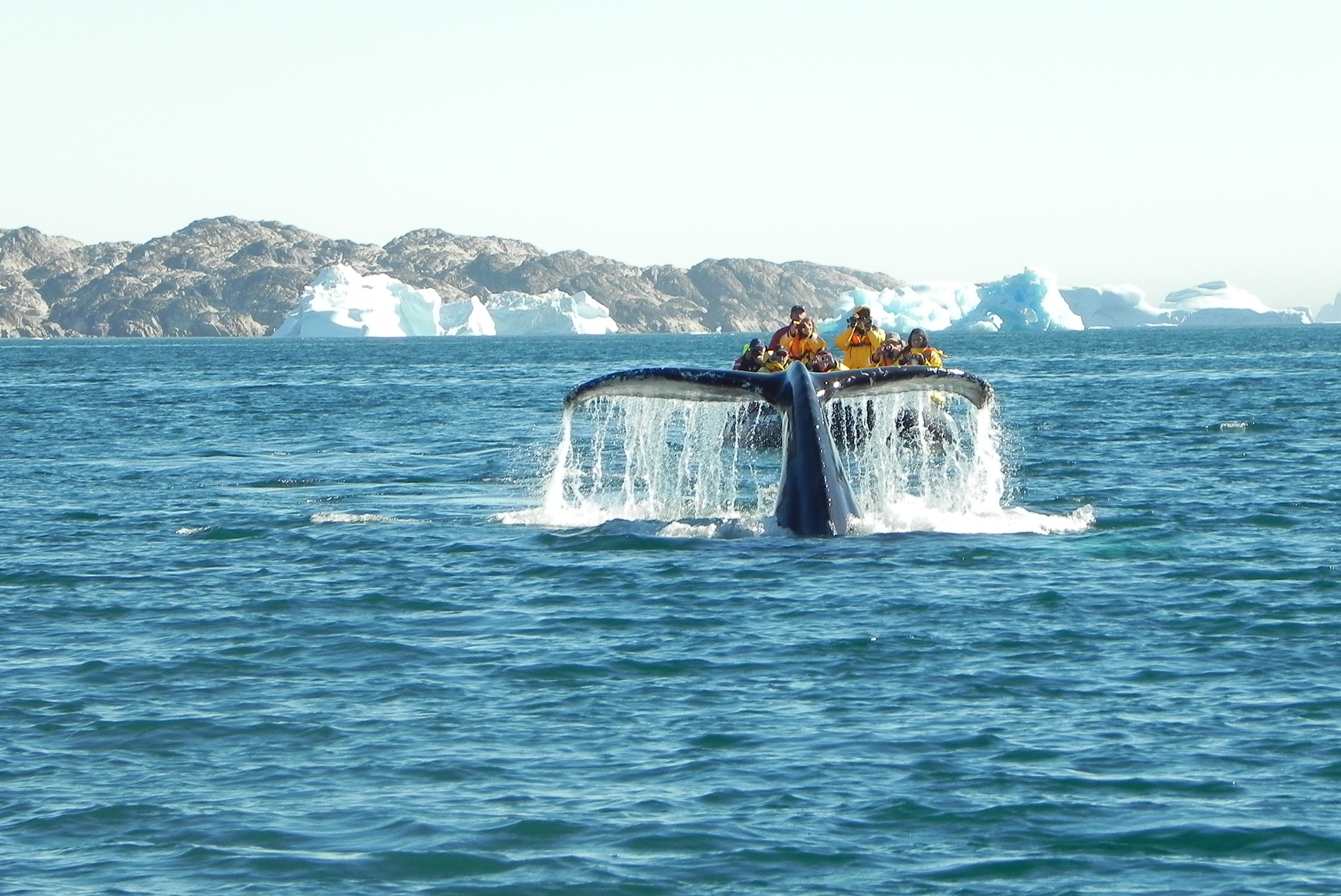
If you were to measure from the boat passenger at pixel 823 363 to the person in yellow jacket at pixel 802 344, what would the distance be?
8cm

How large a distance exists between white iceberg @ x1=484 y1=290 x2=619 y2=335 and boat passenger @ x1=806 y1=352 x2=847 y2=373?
149 m

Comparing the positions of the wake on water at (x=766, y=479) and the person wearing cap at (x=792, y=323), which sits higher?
the person wearing cap at (x=792, y=323)

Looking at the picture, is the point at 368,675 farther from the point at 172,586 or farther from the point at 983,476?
the point at 983,476

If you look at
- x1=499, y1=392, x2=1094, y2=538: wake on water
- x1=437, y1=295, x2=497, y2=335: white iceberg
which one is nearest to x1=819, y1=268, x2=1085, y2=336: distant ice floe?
x1=437, y1=295, x2=497, y2=335: white iceberg

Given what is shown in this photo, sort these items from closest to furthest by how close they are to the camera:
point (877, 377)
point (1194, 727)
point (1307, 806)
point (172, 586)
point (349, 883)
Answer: point (349, 883)
point (1307, 806)
point (1194, 727)
point (172, 586)
point (877, 377)

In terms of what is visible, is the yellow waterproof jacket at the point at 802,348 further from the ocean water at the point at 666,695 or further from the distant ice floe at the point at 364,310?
the distant ice floe at the point at 364,310

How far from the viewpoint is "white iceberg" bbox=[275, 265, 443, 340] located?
154000 millimetres

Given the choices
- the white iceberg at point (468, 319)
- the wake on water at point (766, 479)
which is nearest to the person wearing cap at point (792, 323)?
the wake on water at point (766, 479)

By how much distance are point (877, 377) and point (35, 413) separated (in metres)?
29.2

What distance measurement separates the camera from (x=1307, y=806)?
8797 millimetres

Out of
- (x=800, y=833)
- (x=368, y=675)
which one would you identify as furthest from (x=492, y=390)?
(x=800, y=833)

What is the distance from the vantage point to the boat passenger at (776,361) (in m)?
20.8

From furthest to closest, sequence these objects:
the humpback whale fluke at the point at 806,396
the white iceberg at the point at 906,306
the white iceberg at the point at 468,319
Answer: the white iceberg at the point at 468,319, the white iceberg at the point at 906,306, the humpback whale fluke at the point at 806,396

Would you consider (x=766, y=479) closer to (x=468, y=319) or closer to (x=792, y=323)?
(x=792, y=323)
